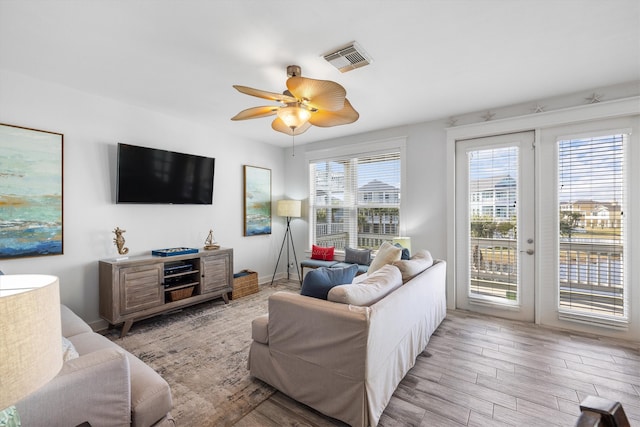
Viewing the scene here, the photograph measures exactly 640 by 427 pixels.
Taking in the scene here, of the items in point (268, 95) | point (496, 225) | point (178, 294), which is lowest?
point (178, 294)

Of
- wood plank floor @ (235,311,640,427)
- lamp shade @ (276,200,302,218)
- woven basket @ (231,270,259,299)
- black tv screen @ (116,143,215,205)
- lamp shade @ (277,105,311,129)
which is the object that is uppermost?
lamp shade @ (277,105,311,129)

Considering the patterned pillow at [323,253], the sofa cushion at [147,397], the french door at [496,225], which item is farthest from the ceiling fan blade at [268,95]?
the patterned pillow at [323,253]

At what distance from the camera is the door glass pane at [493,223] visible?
352 centimetres

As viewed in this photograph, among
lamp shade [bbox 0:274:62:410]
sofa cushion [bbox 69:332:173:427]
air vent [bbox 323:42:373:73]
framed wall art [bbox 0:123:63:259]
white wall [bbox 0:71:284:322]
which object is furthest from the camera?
white wall [bbox 0:71:284:322]

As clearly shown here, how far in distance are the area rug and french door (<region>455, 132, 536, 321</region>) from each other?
289 cm

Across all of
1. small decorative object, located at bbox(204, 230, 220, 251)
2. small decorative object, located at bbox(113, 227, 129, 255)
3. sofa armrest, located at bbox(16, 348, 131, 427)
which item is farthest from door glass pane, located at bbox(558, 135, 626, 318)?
small decorative object, located at bbox(113, 227, 129, 255)

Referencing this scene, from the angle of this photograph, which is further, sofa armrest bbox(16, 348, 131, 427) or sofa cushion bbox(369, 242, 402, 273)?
sofa cushion bbox(369, 242, 402, 273)

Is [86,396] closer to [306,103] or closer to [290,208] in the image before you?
[306,103]

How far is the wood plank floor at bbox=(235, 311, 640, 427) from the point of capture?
72.6 inches

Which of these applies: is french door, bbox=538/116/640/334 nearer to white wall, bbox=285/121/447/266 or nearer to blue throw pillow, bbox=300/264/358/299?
white wall, bbox=285/121/447/266

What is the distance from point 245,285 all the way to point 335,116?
311 cm

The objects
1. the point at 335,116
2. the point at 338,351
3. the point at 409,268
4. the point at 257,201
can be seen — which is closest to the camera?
the point at 338,351

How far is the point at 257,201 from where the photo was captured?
16.7 ft

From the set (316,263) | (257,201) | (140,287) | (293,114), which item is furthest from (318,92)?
(257,201)
